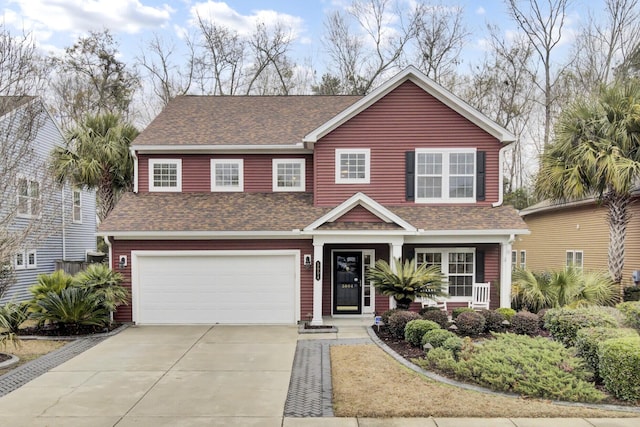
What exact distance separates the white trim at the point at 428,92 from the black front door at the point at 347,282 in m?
3.59

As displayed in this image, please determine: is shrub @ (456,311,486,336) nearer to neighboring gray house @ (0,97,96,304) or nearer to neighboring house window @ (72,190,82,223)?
neighboring gray house @ (0,97,96,304)

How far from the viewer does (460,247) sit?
13.0 meters

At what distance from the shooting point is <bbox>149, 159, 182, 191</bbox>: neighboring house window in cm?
1431

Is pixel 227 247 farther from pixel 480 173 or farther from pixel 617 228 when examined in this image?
pixel 617 228

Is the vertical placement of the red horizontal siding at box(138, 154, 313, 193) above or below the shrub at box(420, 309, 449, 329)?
above

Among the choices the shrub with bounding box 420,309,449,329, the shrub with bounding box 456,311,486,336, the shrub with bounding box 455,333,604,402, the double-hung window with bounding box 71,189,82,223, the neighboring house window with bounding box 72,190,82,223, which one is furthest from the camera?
the neighboring house window with bounding box 72,190,82,223

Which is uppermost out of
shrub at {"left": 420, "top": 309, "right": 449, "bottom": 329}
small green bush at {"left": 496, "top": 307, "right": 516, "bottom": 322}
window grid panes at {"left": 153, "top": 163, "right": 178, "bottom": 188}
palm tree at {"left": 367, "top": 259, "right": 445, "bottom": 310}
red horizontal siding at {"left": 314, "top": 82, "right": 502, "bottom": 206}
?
red horizontal siding at {"left": 314, "top": 82, "right": 502, "bottom": 206}

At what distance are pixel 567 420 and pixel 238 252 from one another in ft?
29.2

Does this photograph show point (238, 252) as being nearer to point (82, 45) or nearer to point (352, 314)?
point (352, 314)

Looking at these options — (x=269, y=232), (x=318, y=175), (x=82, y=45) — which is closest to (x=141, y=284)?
(x=269, y=232)

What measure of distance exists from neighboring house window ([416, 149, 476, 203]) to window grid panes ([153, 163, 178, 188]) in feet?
25.1

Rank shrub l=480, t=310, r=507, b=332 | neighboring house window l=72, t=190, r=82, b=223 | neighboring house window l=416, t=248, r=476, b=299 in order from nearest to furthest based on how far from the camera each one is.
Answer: shrub l=480, t=310, r=507, b=332 < neighboring house window l=416, t=248, r=476, b=299 < neighboring house window l=72, t=190, r=82, b=223

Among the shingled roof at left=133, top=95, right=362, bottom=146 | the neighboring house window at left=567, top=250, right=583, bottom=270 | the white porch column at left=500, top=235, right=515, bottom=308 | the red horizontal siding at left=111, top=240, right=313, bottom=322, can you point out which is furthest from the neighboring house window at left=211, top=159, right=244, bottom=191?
the neighboring house window at left=567, top=250, right=583, bottom=270

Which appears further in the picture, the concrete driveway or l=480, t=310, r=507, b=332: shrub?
l=480, t=310, r=507, b=332: shrub
